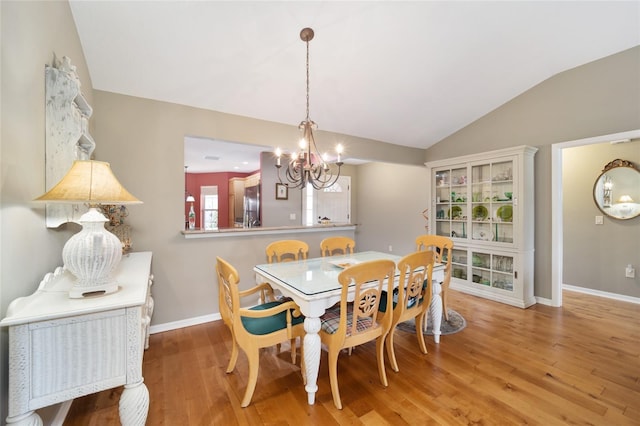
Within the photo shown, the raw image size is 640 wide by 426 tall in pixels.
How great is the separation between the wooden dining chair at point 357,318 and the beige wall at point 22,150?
4.94 feet

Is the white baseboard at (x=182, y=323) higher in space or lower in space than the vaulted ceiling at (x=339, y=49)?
lower

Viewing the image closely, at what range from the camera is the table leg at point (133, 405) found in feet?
3.90

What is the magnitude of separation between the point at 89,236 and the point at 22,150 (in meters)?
0.48

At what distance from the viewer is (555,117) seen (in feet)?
11.7

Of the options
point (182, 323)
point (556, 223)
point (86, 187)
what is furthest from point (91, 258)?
point (556, 223)

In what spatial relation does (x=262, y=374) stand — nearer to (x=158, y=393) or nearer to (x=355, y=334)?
(x=158, y=393)

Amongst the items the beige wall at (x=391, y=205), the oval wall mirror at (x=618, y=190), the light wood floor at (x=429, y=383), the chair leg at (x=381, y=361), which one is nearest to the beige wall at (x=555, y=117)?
the oval wall mirror at (x=618, y=190)

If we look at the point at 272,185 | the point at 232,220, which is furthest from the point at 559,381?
the point at 232,220

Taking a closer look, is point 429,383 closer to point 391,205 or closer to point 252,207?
point 391,205

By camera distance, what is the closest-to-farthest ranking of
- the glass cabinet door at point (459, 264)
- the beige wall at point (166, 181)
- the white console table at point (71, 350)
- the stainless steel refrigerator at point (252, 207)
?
1. the white console table at point (71, 350)
2. the beige wall at point (166, 181)
3. the glass cabinet door at point (459, 264)
4. the stainless steel refrigerator at point (252, 207)

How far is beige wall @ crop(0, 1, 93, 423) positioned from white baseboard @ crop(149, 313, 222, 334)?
60.4 inches

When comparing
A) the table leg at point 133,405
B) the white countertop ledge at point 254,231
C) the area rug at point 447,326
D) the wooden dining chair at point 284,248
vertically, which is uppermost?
the white countertop ledge at point 254,231

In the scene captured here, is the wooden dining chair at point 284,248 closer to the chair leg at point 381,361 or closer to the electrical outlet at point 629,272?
the chair leg at point 381,361

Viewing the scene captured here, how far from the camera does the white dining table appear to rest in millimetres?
1759
